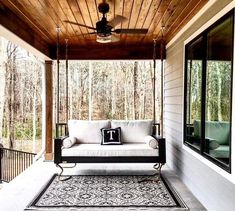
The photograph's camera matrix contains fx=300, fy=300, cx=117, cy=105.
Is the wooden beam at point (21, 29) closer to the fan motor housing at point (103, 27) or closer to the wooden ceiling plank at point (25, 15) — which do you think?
the wooden ceiling plank at point (25, 15)

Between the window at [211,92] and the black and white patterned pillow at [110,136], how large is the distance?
141 centimetres

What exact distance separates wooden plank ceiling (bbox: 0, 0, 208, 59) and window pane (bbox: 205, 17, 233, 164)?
66 cm

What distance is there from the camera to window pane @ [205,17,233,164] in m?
3.09

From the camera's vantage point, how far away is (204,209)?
Answer: 12.2ft

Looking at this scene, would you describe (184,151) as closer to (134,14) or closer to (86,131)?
(86,131)

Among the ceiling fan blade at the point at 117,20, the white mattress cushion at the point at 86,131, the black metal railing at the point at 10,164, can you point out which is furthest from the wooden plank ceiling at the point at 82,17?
the black metal railing at the point at 10,164

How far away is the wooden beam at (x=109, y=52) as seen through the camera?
6.76 meters

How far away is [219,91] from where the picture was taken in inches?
133

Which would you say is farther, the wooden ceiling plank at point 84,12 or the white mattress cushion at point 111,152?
the white mattress cushion at point 111,152

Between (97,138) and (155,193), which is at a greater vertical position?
(97,138)

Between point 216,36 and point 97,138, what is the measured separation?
315 centimetres

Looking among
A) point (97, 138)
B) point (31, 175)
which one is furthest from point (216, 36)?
point (31, 175)

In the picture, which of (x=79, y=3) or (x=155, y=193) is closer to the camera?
(x=79, y=3)

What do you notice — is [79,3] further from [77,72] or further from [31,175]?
[77,72]
